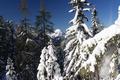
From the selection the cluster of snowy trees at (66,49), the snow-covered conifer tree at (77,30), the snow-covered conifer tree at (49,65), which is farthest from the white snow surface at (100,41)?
the snow-covered conifer tree at (49,65)

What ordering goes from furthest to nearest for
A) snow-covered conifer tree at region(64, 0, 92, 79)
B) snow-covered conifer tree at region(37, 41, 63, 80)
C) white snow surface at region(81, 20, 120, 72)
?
snow-covered conifer tree at region(37, 41, 63, 80), snow-covered conifer tree at region(64, 0, 92, 79), white snow surface at region(81, 20, 120, 72)

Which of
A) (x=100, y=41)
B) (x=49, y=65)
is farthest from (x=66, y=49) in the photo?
(x=100, y=41)

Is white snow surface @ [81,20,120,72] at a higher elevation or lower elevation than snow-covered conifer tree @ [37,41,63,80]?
higher

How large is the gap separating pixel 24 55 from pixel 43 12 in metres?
11.1

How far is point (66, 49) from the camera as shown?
113 feet

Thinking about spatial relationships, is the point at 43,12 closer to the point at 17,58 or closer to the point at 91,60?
the point at 17,58

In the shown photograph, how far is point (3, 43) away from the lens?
7306 centimetres

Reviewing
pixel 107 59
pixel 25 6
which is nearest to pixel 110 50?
pixel 107 59

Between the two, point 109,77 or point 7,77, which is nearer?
point 109,77

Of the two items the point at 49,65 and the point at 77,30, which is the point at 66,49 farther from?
the point at 49,65

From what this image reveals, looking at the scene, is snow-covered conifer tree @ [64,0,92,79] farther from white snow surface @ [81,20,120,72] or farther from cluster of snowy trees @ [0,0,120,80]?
white snow surface @ [81,20,120,72]

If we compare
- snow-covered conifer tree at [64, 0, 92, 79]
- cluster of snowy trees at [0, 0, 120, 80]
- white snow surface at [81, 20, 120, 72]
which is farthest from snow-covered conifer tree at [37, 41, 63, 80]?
white snow surface at [81, 20, 120, 72]

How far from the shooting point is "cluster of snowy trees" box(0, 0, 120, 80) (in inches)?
246

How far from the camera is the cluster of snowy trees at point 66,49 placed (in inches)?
246
